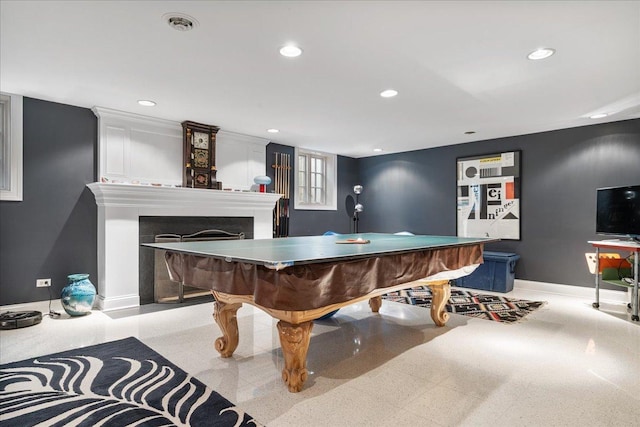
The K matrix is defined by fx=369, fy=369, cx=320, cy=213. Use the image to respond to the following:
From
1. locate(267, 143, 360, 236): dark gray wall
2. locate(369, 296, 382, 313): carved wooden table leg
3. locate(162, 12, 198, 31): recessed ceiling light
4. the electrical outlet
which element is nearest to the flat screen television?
locate(369, 296, 382, 313): carved wooden table leg

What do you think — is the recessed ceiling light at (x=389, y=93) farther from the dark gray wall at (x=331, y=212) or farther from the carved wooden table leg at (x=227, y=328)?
the dark gray wall at (x=331, y=212)

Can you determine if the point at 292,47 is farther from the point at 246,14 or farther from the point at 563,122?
the point at 563,122

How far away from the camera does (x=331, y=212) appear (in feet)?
24.7

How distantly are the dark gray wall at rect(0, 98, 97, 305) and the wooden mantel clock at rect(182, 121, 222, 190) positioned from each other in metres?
1.09

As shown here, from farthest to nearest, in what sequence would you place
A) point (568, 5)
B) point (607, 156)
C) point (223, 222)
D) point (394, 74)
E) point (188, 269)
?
point (223, 222), point (607, 156), point (394, 74), point (188, 269), point (568, 5)

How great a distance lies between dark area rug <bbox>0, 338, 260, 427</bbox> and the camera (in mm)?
1944

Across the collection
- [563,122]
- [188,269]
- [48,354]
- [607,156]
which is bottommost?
[48,354]

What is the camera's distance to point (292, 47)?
281 cm

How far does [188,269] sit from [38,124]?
3.15 metres

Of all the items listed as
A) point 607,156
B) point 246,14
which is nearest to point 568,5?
point 246,14

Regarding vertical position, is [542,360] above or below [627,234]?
below

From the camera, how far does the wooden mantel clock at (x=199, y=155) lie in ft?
16.7

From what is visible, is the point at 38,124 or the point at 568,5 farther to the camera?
the point at 38,124

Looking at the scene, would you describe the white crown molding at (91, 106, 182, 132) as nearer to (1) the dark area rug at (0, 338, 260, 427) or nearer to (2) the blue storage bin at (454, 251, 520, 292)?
(1) the dark area rug at (0, 338, 260, 427)
